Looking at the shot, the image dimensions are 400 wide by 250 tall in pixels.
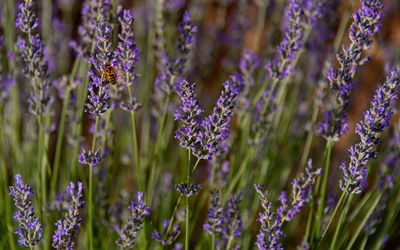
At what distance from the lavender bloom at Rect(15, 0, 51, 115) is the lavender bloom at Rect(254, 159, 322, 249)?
2.88 ft

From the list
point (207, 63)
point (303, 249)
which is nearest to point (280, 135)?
point (207, 63)

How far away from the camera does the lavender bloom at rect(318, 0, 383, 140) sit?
1241 mm

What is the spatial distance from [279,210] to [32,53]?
1.01m

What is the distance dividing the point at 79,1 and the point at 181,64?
209 centimetres

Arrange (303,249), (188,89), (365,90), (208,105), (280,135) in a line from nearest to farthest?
(188,89) < (303,249) < (280,135) < (208,105) < (365,90)

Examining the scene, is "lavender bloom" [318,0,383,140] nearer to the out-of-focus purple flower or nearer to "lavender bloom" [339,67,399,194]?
"lavender bloom" [339,67,399,194]

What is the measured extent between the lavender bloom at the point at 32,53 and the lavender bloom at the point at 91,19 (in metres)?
0.18

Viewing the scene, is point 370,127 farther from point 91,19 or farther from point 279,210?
point 91,19

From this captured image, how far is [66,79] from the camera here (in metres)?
1.73

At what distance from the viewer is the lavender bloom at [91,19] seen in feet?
4.56

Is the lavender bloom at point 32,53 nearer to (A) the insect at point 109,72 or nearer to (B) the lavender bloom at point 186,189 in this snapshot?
(A) the insect at point 109,72

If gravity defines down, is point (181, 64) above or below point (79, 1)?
below

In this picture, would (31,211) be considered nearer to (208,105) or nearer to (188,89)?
(188,89)

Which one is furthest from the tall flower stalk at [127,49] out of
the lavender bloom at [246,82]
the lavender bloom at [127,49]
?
the lavender bloom at [246,82]
